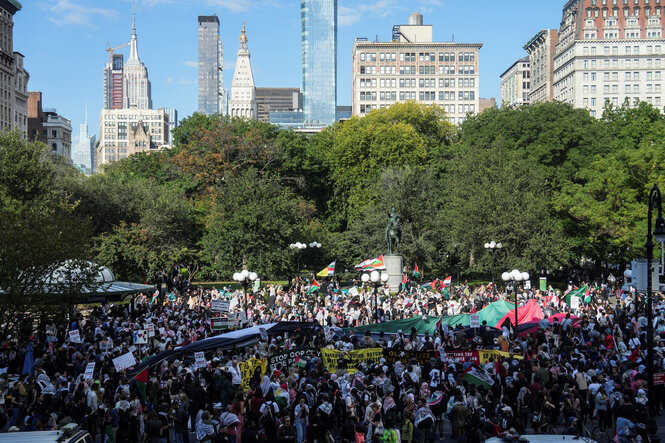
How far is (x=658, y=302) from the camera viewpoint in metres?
32.0

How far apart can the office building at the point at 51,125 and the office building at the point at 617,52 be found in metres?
116

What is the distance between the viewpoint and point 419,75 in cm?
13725

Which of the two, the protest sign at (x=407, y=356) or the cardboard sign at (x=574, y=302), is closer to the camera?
the protest sign at (x=407, y=356)

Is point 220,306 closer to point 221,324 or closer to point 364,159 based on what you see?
point 221,324

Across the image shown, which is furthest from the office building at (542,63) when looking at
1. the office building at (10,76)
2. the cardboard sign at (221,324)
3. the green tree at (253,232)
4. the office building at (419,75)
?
the cardboard sign at (221,324)

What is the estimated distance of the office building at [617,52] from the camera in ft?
407

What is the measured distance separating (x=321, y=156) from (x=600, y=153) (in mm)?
28056

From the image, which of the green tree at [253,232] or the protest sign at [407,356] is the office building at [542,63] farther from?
the protest sign at [407,356]

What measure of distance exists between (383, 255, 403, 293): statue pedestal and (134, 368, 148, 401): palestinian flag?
29.4 metres

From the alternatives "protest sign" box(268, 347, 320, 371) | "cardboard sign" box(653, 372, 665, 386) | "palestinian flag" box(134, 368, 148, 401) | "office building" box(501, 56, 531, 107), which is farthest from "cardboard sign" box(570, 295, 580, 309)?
"office building" box(501, 56, 531, 107)

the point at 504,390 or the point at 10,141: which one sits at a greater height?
the point at 10,141

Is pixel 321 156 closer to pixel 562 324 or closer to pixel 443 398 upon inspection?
pixel 562 324

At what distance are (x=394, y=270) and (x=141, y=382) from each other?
29.8 m

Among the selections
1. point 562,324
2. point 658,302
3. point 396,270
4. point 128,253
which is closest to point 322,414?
point 562,324
